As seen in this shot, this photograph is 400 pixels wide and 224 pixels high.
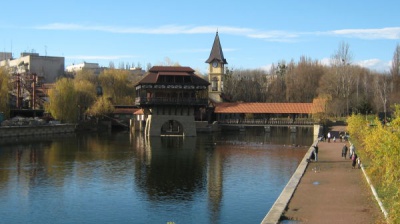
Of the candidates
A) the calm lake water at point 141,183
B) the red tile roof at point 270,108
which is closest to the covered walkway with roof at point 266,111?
the red tile roof at point 270,108

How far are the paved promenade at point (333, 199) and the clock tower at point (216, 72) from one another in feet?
189

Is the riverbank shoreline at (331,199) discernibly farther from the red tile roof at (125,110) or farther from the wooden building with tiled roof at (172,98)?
the red tile roof at (125,110)

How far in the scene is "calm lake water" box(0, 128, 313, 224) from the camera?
22.2m

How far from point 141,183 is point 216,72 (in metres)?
61.7

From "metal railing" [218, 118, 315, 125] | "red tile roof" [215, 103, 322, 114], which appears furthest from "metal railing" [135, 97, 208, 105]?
"red tile roof" [215, 103, 322, 114]

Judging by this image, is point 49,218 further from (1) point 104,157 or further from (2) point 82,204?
(1) point 104,157

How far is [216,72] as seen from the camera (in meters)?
90.1

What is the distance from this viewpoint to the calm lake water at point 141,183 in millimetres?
22234

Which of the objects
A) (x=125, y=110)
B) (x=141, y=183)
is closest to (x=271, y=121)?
(x=125, y=110)

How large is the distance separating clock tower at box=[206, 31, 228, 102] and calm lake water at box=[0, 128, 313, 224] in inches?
1507

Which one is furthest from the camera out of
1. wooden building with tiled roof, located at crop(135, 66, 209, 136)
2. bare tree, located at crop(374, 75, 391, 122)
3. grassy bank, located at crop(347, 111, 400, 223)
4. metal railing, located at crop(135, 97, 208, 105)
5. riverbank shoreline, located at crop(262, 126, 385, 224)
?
bare tree, located at crop(374, 75, 391, 122)

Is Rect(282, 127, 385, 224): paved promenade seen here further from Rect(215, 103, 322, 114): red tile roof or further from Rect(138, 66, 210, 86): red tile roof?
Rect(215, 103, 322, 114): red tile roof

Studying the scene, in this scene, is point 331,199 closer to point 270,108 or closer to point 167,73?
point 167,73

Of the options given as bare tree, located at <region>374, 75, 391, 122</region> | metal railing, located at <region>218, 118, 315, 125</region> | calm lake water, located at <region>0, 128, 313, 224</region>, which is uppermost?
bare tree, located at <region>374, 75, 391, 122</region>
